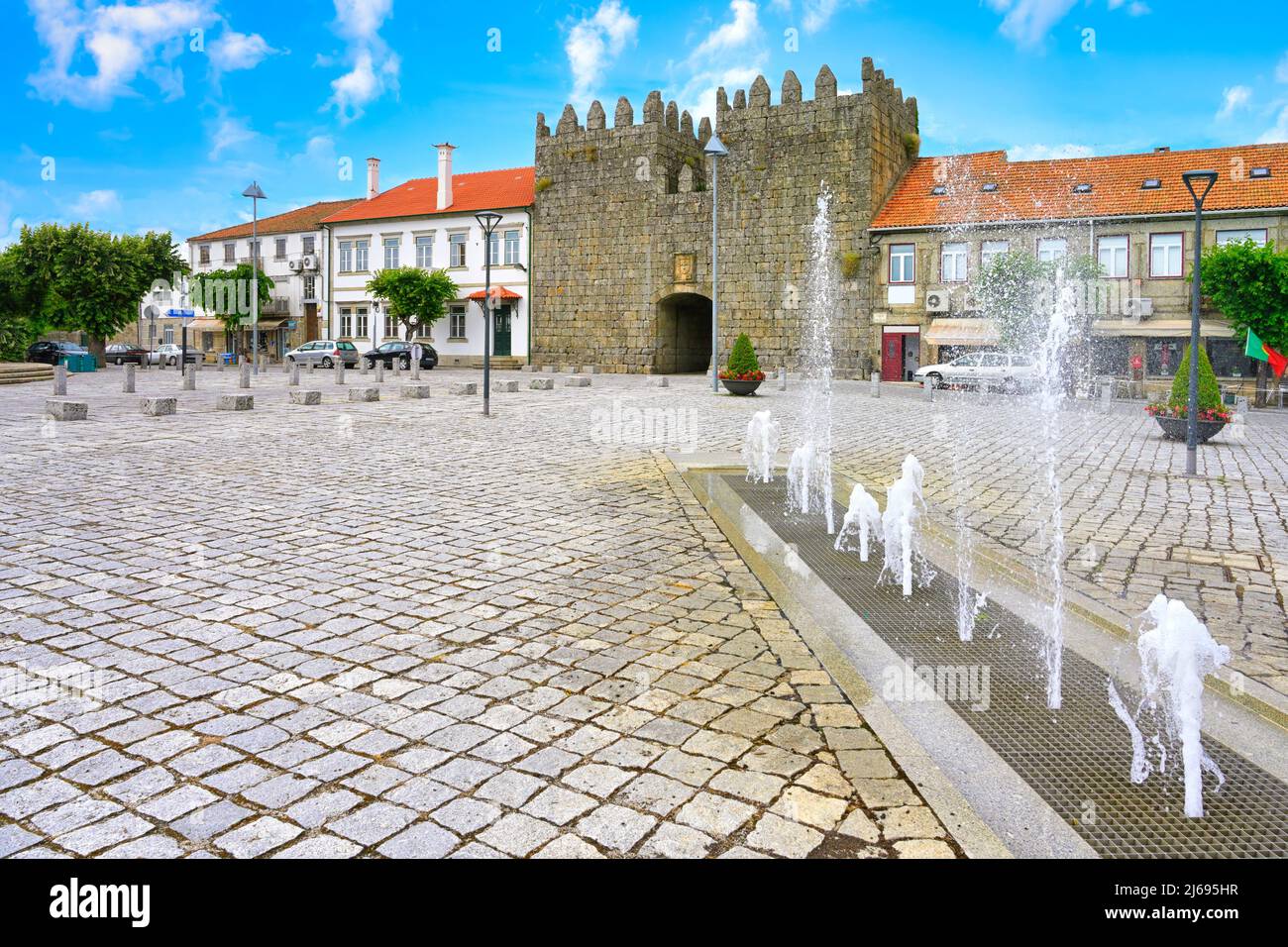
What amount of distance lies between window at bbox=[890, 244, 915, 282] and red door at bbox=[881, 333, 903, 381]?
206cm

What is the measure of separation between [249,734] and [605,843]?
1575 mm

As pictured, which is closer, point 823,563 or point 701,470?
point 823,563

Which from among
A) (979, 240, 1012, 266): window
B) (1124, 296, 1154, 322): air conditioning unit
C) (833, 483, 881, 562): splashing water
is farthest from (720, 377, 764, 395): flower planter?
(833, 483, 881, 562): splashing water

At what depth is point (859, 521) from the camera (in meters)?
7.63

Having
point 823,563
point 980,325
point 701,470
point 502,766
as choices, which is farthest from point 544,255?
point 502,766

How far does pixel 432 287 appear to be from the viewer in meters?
44.8

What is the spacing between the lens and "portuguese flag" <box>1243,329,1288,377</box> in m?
27.1

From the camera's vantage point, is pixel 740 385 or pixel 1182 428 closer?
pixel 1182 428

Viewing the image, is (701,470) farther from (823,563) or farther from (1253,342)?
(1253,342)

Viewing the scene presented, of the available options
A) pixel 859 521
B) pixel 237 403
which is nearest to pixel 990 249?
pixel 237 403

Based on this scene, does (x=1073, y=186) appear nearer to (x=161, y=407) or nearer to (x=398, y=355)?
(x=398, y=355)

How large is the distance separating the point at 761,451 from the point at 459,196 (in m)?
39.6

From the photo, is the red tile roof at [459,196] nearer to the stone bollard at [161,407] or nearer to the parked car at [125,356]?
the parked car at [125,356]

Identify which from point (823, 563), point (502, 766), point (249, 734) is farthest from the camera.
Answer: point (823, 563)
